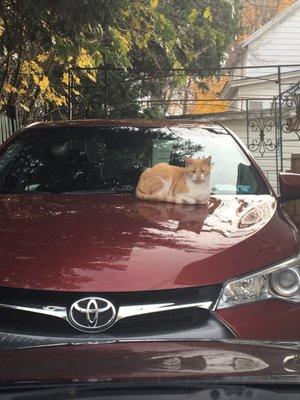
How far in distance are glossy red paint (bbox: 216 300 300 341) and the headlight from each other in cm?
3

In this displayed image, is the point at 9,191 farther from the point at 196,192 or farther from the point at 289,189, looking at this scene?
the point at 289,189

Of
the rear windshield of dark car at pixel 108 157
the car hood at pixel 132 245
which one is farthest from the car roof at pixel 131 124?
the car hood at pixel 132 245

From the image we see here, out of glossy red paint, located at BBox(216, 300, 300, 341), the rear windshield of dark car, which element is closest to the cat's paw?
the rear windshield of dark car

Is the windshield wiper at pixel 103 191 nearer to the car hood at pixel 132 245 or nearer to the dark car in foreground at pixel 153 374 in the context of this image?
the car hood at pixel 132 245

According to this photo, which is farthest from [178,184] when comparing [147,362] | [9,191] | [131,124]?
[147,362]

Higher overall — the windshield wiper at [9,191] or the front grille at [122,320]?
the windshield wiper at [9,191]

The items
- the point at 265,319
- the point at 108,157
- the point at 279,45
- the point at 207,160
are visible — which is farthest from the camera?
the point at 279,45

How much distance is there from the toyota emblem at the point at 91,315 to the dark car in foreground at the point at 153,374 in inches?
18.6

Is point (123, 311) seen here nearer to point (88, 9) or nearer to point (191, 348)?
point (191, 348)

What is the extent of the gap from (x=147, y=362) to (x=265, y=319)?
103 centimetres

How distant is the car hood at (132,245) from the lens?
2525 millimetres

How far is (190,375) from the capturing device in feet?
5.23

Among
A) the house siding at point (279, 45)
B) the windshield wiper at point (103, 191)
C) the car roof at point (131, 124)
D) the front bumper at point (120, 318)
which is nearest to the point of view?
the front bumper at point (120, 318)

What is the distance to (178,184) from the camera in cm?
378
